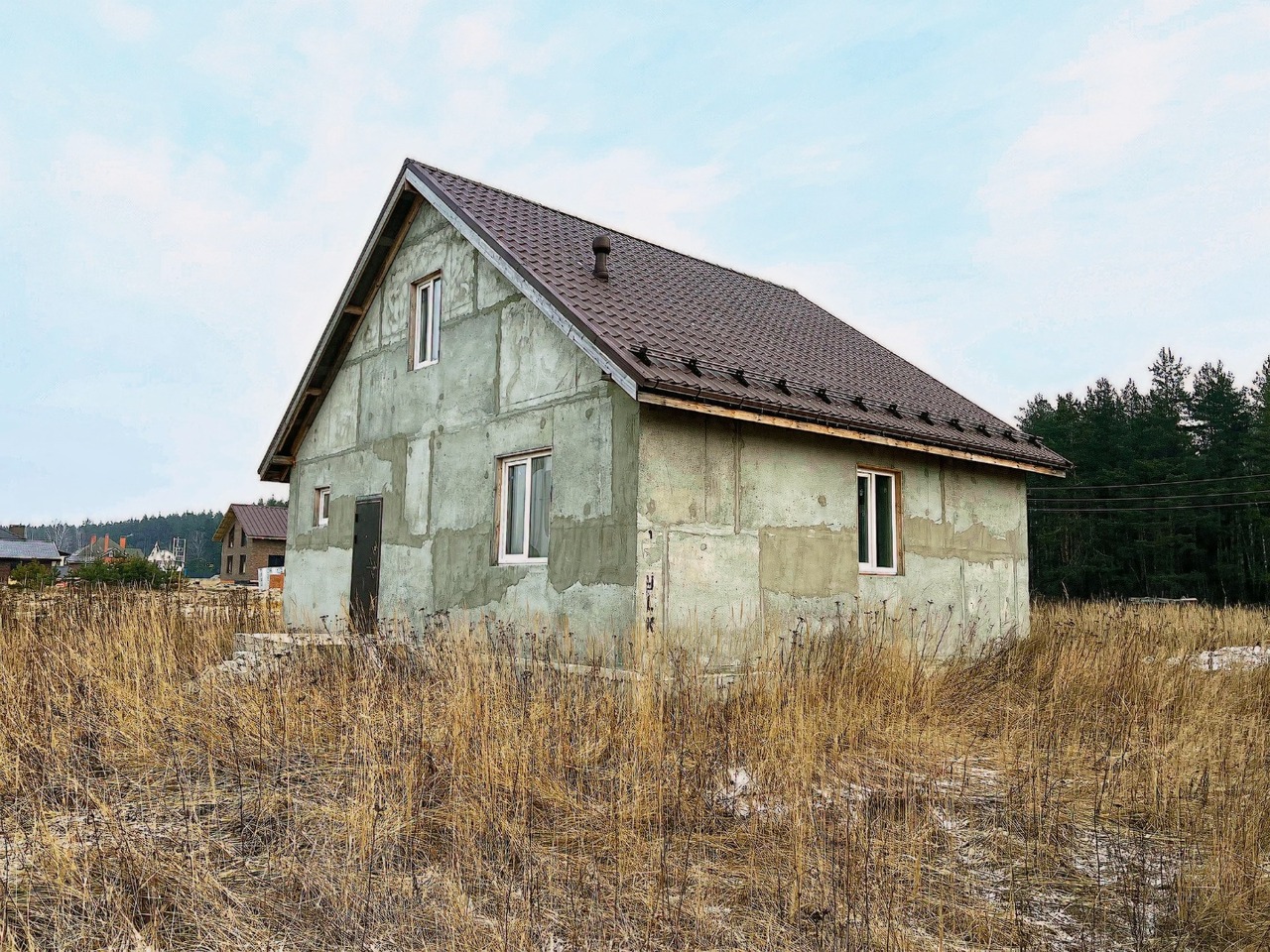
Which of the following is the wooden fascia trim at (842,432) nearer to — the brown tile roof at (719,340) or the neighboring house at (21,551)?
the brown tile roof at (719,340)

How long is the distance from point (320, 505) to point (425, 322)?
12.6 feet

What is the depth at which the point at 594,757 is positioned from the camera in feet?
19.4

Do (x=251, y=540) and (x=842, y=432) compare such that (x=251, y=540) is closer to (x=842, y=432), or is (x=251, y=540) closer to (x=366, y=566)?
(x=366, y=566)

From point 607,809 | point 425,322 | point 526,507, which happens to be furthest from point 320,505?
point 607,809

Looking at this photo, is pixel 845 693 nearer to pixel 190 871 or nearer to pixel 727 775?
pixel 727 775

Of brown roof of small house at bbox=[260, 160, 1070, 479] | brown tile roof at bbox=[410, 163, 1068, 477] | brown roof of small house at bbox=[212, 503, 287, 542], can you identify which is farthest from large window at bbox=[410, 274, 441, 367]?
brown roof of small house at bbox=[212, 503, 287, 542]

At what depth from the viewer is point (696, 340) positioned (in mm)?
10109

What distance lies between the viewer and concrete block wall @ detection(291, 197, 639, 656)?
29.0 feet

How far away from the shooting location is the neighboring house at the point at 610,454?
8688 mm

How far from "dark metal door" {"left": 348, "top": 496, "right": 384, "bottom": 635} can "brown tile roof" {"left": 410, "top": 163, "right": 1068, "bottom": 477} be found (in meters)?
4.44

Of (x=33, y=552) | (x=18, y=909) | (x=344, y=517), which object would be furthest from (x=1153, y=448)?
(x=33, y=552)

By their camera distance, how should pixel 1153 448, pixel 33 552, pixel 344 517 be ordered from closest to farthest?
pixel 344 517 → pixel 1153 448 → pixel 33 552

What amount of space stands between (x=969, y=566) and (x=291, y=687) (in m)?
8.78

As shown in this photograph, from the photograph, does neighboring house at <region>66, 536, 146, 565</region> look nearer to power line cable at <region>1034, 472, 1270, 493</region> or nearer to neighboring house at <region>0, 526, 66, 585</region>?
neighboring house at <region>0, 526, 66, 585</region>
